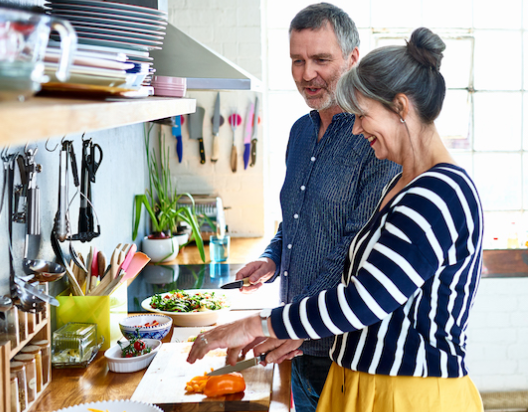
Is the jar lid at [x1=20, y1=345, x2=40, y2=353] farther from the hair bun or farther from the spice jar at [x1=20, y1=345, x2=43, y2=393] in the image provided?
the hair bun

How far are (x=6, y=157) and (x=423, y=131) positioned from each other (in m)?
0.94

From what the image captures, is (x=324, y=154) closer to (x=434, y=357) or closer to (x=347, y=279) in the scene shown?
(x=347, y=279)

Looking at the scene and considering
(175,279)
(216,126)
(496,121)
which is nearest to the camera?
(175,279)

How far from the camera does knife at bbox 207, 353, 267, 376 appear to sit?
1380 millimetres

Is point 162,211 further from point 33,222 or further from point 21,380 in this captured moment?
point 21,380

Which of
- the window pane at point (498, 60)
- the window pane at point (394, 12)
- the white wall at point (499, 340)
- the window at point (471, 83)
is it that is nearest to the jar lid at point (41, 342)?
the white wall at point (499, 340)

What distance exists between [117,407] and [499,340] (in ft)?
7.55

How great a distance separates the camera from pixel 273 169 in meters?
3.89

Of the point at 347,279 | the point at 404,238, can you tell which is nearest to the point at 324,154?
the point at 347,279

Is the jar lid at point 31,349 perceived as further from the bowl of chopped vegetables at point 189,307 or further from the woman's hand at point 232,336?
the bowl of chopped vegetables at point 189,307

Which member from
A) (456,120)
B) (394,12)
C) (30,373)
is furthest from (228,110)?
(30,373)

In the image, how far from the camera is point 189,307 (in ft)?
6.29

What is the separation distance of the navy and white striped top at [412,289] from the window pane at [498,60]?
3.07 m

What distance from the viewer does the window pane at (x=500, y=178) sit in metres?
3.93
